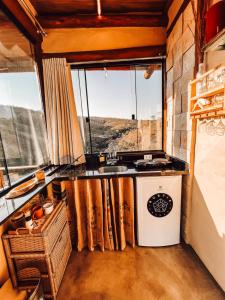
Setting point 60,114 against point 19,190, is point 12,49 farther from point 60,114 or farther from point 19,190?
point 19,190

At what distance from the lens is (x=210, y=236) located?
4.50ft

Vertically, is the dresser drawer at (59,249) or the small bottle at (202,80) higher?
the small bottle at (202,80)

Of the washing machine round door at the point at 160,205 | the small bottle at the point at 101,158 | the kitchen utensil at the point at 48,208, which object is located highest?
the small bottle at the point at 101,158

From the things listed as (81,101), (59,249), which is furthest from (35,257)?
(81,101)

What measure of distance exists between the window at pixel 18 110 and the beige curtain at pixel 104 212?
0.65 metres

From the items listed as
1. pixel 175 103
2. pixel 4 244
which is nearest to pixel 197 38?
pixel 175 103

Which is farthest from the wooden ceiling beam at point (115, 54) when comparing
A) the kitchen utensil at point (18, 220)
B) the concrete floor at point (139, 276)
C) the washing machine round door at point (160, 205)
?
the concrete floor at point (139, 276)

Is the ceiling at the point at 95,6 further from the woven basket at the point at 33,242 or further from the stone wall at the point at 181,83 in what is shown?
the woven basket at the point at 33,242

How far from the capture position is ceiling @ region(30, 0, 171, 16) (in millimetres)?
1805

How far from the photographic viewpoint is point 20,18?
1571 millimetres

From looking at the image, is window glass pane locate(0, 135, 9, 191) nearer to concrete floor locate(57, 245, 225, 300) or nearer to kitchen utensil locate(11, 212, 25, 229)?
kitchen utensil locate(11, 212, 25, 229)

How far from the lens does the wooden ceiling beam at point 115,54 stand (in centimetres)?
206

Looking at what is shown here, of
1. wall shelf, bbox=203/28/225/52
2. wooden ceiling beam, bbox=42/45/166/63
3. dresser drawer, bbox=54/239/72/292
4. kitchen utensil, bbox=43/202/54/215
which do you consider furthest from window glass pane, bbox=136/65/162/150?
dresser drawer, bbox=54/239/72/292

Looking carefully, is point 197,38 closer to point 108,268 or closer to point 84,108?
point 84,108
